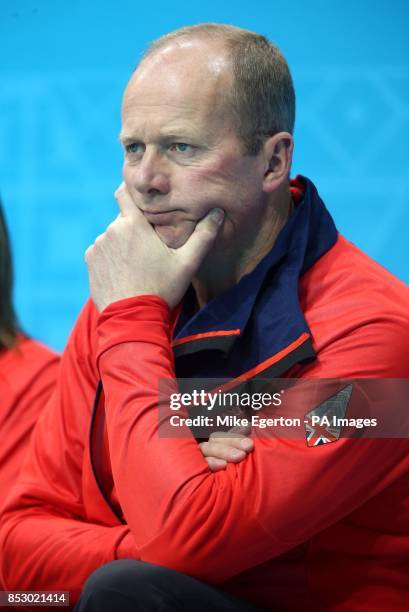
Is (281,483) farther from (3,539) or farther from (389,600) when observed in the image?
(3,539)

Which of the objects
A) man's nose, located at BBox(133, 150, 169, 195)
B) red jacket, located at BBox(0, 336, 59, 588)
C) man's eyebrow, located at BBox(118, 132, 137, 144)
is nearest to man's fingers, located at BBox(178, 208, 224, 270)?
man's nose, located at BBox(133, 150, 169, 195)

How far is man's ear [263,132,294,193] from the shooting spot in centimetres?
206

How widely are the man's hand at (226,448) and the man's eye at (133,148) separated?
1.96ft

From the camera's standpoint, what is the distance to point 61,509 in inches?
84.7

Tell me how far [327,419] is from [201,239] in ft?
1.50

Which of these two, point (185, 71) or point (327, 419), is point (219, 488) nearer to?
point (327, 419)

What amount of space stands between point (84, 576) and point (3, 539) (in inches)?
8.5

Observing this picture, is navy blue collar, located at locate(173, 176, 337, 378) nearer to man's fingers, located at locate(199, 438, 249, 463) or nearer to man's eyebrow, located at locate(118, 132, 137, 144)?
man's fingers, located at locate(199, 438, 249, 463)

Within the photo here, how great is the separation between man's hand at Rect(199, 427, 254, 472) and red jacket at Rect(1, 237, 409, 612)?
1.0 inches

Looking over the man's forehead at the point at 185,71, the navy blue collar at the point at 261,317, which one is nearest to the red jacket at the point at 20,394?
the navy blue collar at the point at 261,317

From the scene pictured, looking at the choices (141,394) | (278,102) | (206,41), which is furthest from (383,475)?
(206,41)

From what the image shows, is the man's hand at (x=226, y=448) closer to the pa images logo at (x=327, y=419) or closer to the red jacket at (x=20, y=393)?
the pa images logo at (x=327, y=419)

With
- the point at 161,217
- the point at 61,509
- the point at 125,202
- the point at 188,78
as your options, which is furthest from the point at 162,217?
the point at 61,509

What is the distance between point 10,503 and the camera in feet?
7.00
